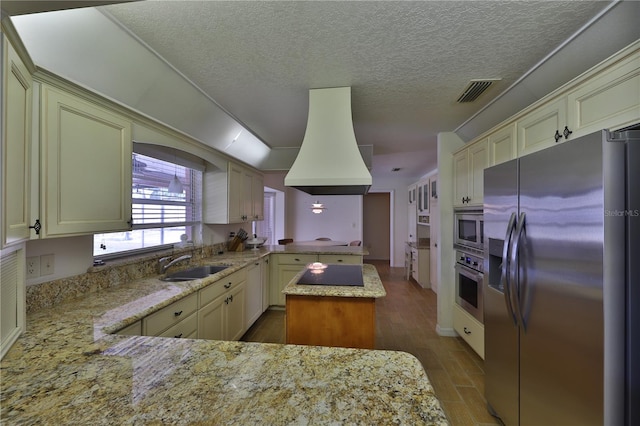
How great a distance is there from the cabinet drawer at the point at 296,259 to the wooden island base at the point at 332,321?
1.84 m

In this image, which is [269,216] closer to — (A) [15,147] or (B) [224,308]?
(B) [224,308]

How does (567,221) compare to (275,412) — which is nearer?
(275,412)

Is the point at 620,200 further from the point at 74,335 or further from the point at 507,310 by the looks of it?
the point at 74,335

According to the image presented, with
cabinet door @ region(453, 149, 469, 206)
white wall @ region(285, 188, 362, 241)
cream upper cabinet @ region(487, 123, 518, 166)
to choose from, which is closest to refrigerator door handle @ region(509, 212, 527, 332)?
cream upper cabinet @ region(487, 123, 518, 166)

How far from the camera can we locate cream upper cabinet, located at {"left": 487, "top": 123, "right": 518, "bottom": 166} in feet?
6.34

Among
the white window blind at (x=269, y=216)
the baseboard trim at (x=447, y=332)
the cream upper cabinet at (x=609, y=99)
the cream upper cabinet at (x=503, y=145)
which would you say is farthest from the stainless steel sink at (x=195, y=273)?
the white window blind at (x=269, y=216)

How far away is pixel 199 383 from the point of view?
30.4 inches

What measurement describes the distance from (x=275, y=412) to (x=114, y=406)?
1.44 feet

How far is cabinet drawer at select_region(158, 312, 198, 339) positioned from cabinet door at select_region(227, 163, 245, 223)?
5.09 ft

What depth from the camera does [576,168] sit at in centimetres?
113

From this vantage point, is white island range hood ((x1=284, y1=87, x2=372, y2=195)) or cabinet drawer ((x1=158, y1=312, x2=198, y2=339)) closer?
cabinet drawer ((x1=158, y1=312, x2=198, y2=339))

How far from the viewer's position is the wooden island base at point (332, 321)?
174 cm

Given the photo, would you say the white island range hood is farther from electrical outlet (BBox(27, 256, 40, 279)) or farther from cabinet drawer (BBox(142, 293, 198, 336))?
electrical outlet (BBox(27, 256, 40, 279))

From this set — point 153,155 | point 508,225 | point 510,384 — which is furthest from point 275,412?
point 153,155
